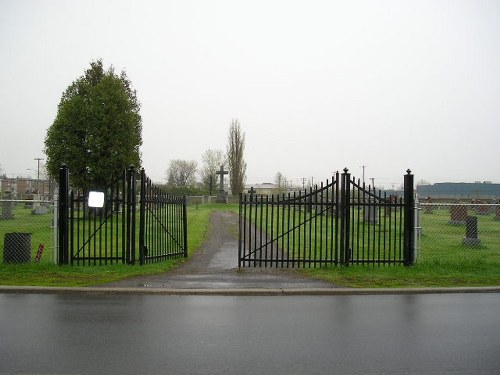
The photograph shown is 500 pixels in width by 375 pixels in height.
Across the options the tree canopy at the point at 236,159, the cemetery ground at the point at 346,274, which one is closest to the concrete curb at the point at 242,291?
the cemetery ground at the point at 346,274

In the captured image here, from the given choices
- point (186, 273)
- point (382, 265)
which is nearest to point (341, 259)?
A: point (382, 265)

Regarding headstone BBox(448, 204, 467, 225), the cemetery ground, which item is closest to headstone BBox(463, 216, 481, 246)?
the cemetery ground

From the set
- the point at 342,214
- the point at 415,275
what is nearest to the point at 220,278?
the point at 342,214

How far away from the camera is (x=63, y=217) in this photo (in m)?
11.0

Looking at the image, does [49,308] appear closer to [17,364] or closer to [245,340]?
[17,364]

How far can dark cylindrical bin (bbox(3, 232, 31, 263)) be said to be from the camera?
37.6 ft

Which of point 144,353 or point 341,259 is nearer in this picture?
point 144,353

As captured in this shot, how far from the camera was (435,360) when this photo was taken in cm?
541

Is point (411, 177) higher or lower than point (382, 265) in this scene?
higher

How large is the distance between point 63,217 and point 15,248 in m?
1.68

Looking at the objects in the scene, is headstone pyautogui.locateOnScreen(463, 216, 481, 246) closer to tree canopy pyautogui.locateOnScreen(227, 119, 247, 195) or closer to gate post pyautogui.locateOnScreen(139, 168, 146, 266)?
gate post pyautogui.locateOnScreen(139, 168, 146, 266)

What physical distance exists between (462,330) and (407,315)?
974mm

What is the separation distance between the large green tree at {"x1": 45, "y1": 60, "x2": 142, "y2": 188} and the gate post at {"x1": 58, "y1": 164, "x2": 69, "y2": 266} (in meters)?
15.4

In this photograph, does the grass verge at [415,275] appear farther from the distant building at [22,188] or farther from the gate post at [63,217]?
the distant building at [22,188]
